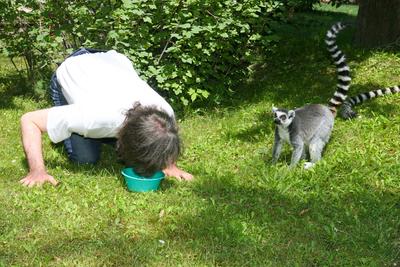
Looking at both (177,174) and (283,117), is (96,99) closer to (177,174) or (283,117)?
(177,174)

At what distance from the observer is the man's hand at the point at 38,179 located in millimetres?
4918

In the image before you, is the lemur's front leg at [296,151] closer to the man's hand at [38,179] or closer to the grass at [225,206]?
the grass at [225,206]

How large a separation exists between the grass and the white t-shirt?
63 centimetres

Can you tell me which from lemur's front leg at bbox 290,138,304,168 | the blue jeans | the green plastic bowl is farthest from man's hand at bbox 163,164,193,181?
lemur's front leg at bbox 290,138,304,168

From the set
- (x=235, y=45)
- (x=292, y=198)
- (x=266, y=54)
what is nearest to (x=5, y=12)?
(x=235, y=45)

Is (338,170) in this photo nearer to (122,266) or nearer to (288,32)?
(122,266)

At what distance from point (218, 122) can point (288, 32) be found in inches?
196

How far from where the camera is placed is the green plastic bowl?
4.88 m

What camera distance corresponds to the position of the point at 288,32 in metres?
11.6

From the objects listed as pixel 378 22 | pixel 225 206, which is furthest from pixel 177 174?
pixel 378 22

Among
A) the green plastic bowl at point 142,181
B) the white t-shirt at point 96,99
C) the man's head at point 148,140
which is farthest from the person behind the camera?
the green plastic bowl at point 142,181

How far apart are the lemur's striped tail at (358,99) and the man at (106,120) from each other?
8.67 ft

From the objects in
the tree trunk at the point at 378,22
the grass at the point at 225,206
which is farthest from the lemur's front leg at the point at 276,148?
the tree trunk at the point at 378,22

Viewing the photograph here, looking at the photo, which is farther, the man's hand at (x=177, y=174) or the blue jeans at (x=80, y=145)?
the blue jeans at (x=80, y=145)
